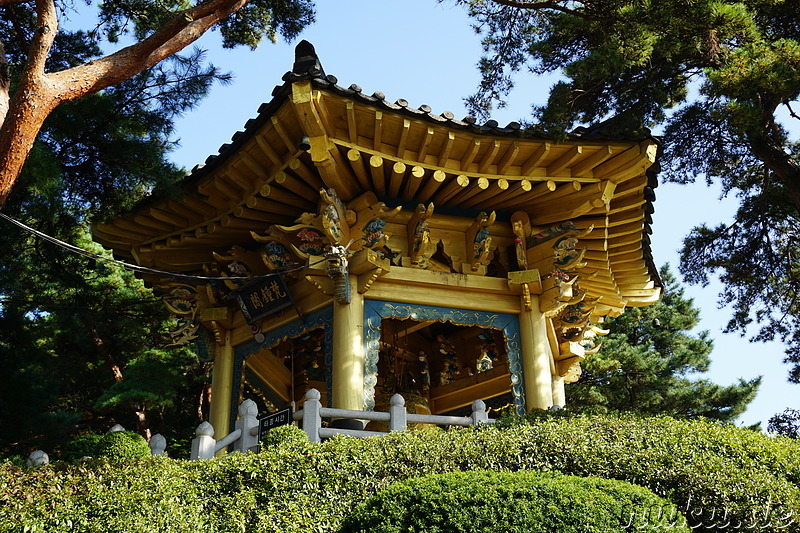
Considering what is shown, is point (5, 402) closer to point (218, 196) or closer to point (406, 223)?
point (218, 196)

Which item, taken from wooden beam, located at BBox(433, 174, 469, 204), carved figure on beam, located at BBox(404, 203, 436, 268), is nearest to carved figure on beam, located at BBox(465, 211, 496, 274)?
wooden beam, located at BBox(433, 174, 469, 204)

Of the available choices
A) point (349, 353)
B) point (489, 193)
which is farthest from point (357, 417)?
point (489, 193)

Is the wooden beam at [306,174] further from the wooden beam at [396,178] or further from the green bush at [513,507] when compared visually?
the green bush at [513,507]

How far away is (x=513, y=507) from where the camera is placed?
5406 millimetres

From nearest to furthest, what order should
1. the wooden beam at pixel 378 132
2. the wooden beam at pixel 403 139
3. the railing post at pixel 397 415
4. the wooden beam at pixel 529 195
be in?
1. the railing post at pixel 397 415
2. the wooden beam at pixel 378 132
3. the wooden beam at pixel 403 139
4. the wooden beam at pixel 529 195

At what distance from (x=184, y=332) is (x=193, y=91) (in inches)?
164

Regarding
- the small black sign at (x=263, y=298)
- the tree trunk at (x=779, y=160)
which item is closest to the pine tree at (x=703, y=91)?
the tree trunk at (x=779, y=160)

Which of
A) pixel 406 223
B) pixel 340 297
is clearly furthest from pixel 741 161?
pixel 340 297

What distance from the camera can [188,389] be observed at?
2033 cm

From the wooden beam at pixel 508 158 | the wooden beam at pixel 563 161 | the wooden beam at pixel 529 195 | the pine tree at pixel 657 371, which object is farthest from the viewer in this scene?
the pine tree at pixel 657 371

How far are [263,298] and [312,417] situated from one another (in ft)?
10.3

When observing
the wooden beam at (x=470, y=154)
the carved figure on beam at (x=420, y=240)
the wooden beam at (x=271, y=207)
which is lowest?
the carved figure on beam at (x=420, y=240)

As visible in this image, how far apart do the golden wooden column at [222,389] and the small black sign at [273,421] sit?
2.86 m

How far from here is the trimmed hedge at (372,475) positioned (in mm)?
5973
